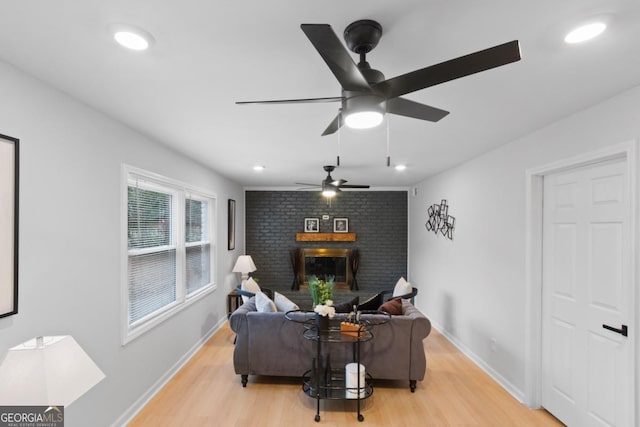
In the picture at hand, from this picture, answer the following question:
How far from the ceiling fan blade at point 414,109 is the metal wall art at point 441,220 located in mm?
3294

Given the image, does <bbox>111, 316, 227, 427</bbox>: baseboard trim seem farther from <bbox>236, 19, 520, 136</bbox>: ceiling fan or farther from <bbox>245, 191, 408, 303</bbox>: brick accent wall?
<bbox>236, 19, 520, 136</bbox>: ceiling fan

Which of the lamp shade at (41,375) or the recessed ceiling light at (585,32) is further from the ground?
the recessed ceiling light at (585,32)

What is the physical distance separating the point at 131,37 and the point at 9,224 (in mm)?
1145

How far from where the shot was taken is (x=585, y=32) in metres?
1.38

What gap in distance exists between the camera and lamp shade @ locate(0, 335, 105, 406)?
127 cm

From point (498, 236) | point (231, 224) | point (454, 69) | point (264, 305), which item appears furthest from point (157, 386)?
point (498, 236)

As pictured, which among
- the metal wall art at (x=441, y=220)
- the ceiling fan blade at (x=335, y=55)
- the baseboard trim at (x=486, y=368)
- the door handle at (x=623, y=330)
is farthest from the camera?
the metal wall art at (x=441, y=220)

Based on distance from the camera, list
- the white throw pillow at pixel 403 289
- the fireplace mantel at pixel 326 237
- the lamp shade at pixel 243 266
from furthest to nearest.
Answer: the fireplace mantel at pixel 326 237 → the lamp shade at pixel 243 266 → the white throw pillow at pixel 403 289

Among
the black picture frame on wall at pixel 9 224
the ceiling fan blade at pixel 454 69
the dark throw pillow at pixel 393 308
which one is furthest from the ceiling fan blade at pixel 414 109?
the dark throw pillow at pixel 393 308

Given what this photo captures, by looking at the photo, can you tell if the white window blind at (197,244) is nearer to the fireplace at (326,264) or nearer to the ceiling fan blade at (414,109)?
the fireplace at (326,264)

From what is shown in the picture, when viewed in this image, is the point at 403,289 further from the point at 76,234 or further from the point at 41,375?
the point at 41,375

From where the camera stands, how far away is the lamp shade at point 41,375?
50.1 inches

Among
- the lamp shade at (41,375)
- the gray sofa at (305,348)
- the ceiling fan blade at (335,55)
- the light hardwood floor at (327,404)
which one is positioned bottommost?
the light hardwood floor at (327,404)

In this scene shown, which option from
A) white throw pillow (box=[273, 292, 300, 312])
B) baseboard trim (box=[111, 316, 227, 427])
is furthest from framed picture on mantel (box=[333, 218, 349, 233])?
white throw pillow (box=[273, 292, 300, 312])
